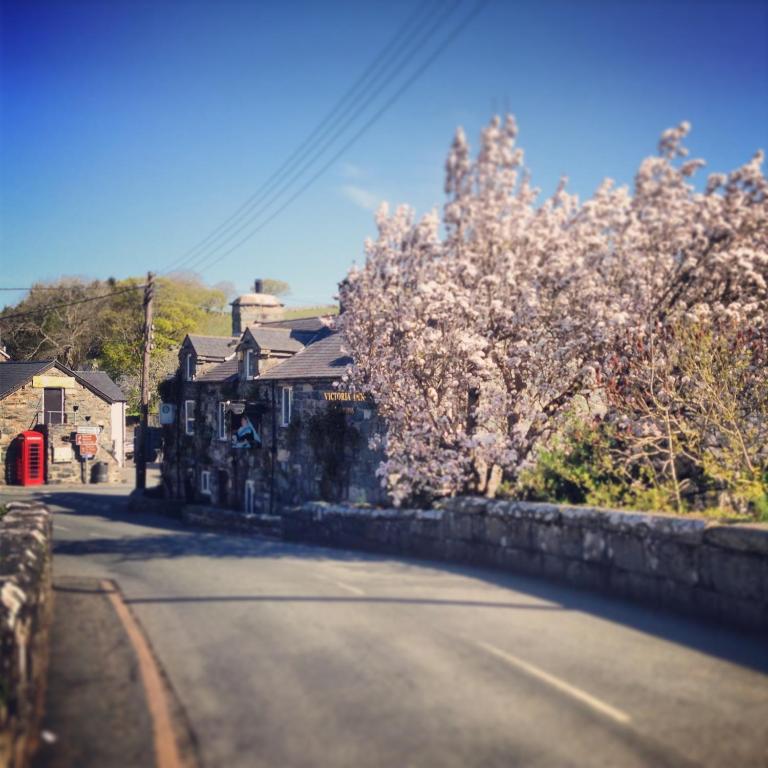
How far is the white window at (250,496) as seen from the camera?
35.2 metres

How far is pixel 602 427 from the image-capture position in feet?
49.4

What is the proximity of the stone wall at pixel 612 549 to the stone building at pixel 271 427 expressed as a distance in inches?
408

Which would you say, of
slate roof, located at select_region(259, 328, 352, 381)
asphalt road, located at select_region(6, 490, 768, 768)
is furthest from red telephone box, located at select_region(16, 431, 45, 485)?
asphalt road, located at select_region(6, 490, 768, 768)

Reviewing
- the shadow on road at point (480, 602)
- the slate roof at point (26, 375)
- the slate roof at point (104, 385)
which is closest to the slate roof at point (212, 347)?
the slate roof at point (26, 375)

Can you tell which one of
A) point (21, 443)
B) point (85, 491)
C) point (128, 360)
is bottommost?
point (85, 491)

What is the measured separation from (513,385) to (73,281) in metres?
70.6

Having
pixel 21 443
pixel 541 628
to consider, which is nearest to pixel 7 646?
pixel 541 628

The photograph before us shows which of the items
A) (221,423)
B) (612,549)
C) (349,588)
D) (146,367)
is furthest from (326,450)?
(612,549)

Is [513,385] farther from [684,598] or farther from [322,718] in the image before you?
[322,718]

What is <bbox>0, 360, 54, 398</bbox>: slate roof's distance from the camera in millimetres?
51094

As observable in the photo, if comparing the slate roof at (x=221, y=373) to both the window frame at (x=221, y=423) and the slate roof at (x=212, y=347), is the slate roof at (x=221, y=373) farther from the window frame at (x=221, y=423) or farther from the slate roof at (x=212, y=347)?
the window frame at (x=221, y=423)

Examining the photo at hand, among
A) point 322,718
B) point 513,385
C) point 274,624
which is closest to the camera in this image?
point 322,718

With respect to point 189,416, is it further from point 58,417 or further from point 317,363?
point 58,417

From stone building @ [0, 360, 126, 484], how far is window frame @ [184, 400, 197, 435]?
1582 cm
